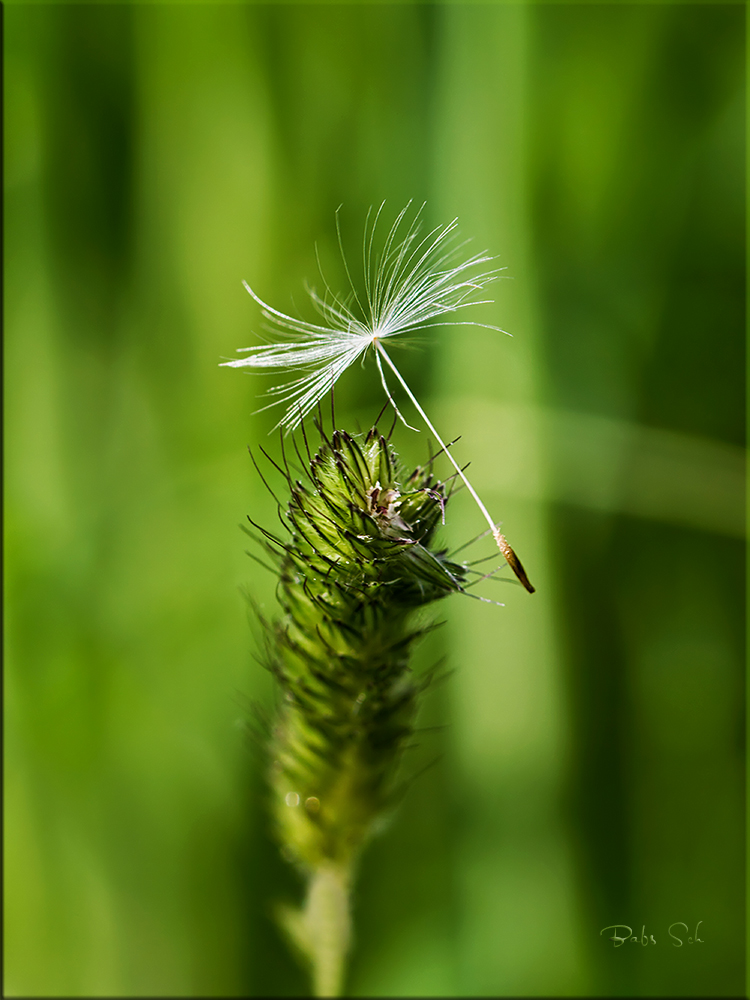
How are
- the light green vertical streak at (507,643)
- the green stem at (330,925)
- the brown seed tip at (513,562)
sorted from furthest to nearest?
the light green vertical streak at (507,643)
the green stem at (330,925)
the brown seed tip at (513,562)

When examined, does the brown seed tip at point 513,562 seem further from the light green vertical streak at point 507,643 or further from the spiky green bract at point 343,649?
the light green vertical streak at point 507,643

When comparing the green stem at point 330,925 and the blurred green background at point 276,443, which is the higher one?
the blurred green background at point 276,443

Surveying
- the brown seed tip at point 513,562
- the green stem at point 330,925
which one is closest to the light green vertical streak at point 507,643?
the green stem at point 330,925

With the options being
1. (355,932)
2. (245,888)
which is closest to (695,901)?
(355,932)

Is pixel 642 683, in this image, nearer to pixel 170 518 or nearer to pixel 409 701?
pixel 409 701

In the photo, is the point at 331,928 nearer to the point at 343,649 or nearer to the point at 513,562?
the point at 343,649

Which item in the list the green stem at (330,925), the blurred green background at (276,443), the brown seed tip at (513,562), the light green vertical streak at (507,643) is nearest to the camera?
the brown seed tip at (513,562)

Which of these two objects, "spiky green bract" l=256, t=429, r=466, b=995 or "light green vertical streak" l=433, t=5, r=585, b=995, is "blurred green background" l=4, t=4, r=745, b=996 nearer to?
"light green vertical streak" l=433, t=5, r=585, b=995

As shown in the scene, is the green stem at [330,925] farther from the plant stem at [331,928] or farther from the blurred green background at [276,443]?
the blurred green background at [276,443]

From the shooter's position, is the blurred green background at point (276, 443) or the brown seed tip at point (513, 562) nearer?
the brown seed tip at point (513, 562)
